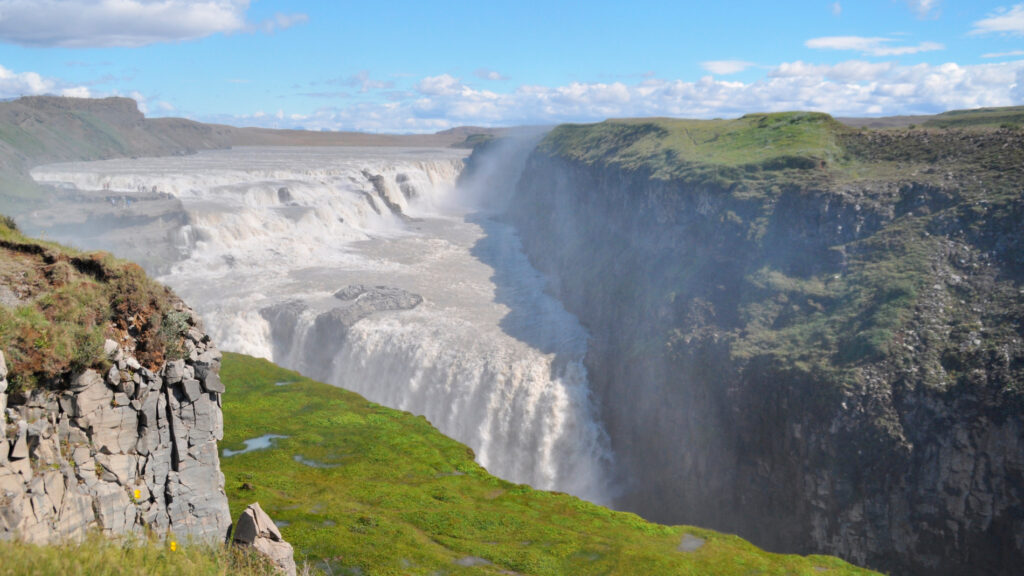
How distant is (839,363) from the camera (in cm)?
3250

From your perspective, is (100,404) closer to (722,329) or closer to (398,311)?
(722,329)

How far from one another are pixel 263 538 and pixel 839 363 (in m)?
27.2

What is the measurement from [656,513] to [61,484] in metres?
30.4

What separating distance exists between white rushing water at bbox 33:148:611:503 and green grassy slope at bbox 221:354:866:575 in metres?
11.5

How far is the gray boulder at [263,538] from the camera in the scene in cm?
1323

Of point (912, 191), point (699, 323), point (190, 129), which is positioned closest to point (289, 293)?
point (699, 323)

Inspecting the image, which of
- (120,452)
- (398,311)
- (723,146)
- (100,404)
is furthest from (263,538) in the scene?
(723,146)

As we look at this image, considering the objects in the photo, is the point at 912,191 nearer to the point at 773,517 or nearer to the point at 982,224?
the point at 982,224

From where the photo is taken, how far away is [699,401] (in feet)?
123

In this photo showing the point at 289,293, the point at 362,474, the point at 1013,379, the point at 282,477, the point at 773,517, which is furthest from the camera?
the point at 289,293

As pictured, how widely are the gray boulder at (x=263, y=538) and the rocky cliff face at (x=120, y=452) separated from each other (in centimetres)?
47

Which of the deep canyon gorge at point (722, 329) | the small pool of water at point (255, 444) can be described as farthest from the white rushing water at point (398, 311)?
the small pool of water at point (255, 444)

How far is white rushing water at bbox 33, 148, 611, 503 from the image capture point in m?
41.3

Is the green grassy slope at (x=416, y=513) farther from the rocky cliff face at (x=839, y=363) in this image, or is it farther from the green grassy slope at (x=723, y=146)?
the green grassy slope at (x=723, y=146)
